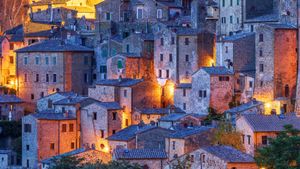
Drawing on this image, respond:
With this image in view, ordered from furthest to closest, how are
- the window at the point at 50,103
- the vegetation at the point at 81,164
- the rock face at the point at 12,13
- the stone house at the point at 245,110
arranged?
the rock face at the point at 12,13 < the window at the point at 50,103 < the stone house at the point at 245,110 < the vegetation at the point at 81,164

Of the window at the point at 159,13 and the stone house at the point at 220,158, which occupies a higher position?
the window at the point at 159,13

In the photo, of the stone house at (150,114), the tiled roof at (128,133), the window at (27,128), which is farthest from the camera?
the window at (27,128)

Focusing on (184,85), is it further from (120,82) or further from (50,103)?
(50,103)

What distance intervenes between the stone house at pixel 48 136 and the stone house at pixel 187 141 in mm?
9122

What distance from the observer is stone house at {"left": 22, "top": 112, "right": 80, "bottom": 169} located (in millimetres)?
70188

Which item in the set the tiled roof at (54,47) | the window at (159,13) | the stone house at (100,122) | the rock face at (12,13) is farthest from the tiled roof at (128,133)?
the rock face at (12,13)

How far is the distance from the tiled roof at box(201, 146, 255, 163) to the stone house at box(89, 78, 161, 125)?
42.6ft

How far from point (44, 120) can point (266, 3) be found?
13.7m

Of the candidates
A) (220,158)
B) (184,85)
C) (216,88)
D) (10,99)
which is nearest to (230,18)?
(184,85)

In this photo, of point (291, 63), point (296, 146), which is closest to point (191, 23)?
point (291, 63)

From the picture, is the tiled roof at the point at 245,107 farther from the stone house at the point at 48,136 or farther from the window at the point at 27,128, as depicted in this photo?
the window at the point at 27,128

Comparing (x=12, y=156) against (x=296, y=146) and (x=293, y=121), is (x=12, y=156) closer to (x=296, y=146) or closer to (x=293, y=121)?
(x=293, y=121)

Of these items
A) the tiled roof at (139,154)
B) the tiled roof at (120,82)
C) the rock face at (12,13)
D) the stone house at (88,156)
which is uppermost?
the rock face at (12,13)

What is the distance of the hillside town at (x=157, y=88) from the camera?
61.3 m
